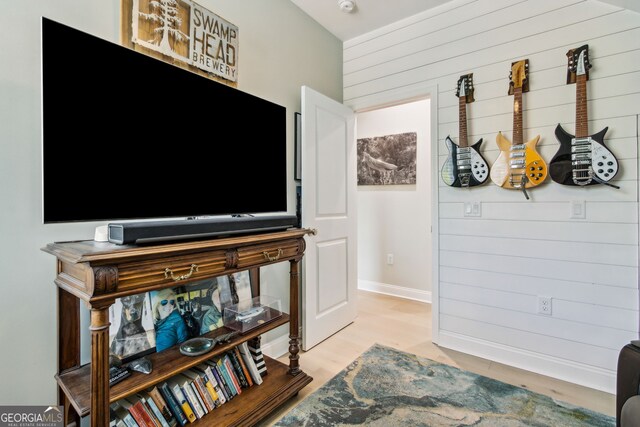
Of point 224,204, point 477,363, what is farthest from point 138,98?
point 477,363

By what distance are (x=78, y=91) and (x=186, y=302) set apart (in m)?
1.04

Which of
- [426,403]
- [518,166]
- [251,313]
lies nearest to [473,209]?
[518,166]

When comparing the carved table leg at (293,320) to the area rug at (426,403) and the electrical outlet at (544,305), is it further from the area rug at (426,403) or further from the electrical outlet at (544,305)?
the electrical outlet at (544,305)

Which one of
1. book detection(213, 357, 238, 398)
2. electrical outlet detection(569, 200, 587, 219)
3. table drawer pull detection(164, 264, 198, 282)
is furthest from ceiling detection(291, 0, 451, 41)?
book detection(213, 357, 238, 398)

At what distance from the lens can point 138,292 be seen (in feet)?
3.42

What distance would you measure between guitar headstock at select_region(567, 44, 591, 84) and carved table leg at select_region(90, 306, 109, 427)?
270 centimetres

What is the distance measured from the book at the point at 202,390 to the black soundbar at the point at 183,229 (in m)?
0.76

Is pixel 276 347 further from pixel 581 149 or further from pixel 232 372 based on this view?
pixel 581 149

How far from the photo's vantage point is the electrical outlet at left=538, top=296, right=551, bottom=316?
2016 mm

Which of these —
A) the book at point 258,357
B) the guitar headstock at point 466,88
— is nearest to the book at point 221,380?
the book at point 258,357

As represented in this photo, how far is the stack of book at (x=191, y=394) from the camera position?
1279 mm

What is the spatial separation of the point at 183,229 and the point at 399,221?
2970 millimetres

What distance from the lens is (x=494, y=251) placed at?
7.23 ft

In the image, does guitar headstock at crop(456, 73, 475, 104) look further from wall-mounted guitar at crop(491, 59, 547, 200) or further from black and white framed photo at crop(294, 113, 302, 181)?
black and white framed photo at crop(294, 113, 302, 181)
